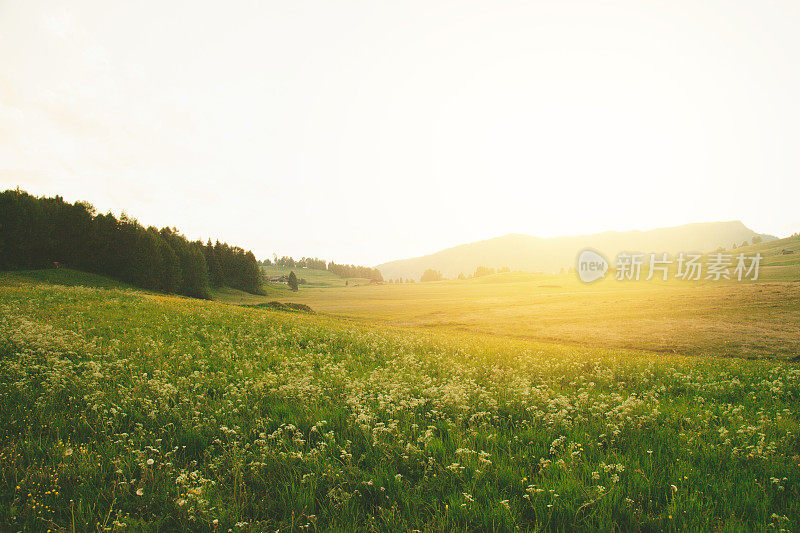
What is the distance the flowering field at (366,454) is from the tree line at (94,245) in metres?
70.2

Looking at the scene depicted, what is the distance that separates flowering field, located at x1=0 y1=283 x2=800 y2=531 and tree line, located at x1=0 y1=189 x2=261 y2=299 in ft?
230

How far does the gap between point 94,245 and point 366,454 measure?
87.0m

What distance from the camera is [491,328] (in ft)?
140

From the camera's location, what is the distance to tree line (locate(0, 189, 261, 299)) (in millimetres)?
56656

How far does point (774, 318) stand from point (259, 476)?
175 ft

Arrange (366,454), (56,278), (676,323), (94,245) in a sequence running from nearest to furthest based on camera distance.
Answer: (366,454), (676,323), (56,278), (94,245)

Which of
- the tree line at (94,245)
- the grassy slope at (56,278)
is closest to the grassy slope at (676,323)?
the grassy slope at (56,278)

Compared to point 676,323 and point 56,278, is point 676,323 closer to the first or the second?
point 676,323

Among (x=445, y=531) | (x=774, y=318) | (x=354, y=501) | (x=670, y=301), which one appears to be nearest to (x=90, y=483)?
(x=354, y=501)

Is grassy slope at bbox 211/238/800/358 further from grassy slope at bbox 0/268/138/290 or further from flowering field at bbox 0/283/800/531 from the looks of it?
grassy slope at bbox 0/268/138/290

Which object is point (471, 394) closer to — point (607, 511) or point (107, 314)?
point (607, 511)

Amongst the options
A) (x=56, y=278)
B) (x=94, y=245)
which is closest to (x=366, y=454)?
(x=56, y=278)

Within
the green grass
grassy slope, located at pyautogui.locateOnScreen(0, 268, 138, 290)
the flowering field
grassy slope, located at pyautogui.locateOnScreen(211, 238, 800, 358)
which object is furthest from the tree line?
the flowering field

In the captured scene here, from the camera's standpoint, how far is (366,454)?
17.2 ft
